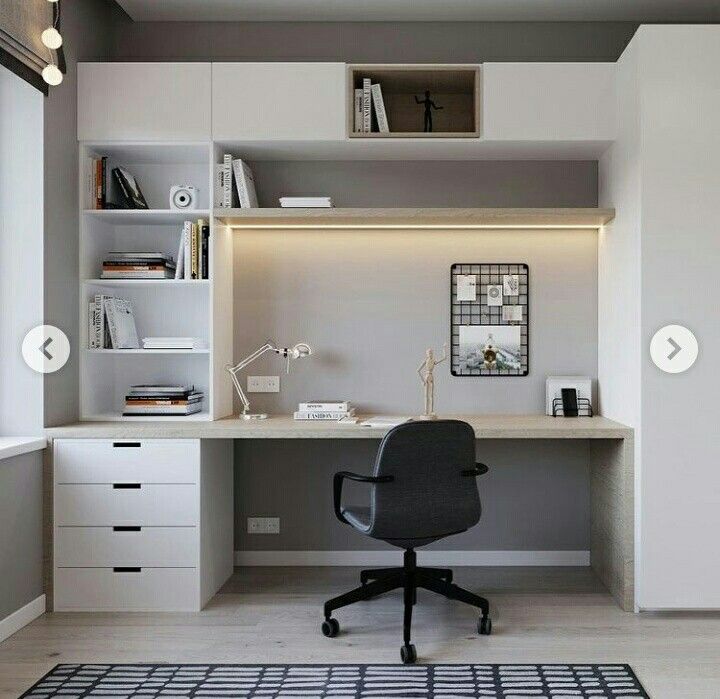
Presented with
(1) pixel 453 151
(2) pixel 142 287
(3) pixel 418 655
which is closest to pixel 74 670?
(3) pixel 418 655

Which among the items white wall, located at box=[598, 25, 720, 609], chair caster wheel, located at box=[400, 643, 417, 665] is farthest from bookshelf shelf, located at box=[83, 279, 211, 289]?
white wall, located at box=[598, 25, 720, 609]

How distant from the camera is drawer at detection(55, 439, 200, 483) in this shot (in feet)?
10.8

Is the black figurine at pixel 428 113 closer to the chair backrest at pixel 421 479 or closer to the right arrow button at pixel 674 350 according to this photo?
the right arrow button at pixel 674 350

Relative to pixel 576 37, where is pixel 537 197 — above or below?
below

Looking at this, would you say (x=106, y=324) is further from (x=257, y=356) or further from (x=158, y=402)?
(x=257, y=356)

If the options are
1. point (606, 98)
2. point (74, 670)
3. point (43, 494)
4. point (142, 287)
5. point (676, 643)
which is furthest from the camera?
point (142, 287)

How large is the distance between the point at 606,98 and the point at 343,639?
8.99 ft

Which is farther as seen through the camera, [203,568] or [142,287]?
[142,287]

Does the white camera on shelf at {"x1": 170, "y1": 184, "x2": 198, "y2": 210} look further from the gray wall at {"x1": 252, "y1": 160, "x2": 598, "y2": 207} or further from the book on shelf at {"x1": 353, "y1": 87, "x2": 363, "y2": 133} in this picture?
the book on shelf at {"x1": 353, "y1": 87, "x2": 363, "y2": 133}

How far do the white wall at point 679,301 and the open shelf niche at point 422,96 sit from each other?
83 centimetres

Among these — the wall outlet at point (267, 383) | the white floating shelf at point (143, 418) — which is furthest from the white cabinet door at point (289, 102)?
the white floating shelf at point (143, 418)

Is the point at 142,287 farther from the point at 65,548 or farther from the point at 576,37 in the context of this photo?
the point at 576,37

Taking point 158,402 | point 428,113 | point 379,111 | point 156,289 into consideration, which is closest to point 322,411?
point 158,402

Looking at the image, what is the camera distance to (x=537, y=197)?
156 inches
